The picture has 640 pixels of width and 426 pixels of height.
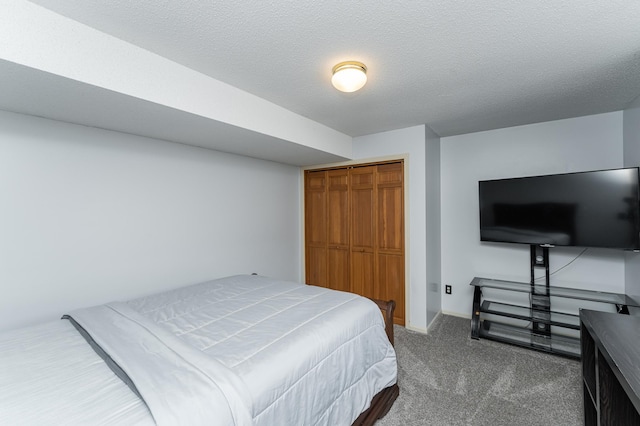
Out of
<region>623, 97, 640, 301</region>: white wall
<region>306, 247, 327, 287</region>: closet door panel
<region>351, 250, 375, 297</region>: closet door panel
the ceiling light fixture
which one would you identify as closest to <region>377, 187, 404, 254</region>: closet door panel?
<region>351, 250, 375, 297</region>: closet door panel

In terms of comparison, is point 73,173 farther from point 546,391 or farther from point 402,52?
point 546,391

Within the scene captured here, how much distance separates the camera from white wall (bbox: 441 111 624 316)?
9.00ft

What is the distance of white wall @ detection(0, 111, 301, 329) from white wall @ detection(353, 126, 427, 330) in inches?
74.0

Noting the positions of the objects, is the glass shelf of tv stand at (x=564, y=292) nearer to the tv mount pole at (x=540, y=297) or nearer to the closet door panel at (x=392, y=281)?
the tv mount pole at (x=540, y=297)

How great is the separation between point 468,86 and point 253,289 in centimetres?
236

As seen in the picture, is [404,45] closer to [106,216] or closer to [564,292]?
[106,216]

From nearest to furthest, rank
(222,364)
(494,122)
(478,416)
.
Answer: (222,364) < (478,416) < (494,122)

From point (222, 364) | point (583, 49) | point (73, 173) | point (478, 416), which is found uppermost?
point (583, 49)

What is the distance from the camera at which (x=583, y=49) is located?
166cm

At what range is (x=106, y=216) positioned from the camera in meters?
2.20

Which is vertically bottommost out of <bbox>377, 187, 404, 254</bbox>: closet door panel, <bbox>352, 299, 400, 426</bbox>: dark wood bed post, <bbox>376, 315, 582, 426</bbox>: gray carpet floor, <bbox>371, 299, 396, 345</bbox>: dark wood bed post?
<bbox>376, 315, 582, 426</bbox>: gray carpet floor

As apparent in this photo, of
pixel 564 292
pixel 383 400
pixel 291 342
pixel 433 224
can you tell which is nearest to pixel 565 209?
pixel 564 292

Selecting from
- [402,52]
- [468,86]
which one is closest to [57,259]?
[402,52]

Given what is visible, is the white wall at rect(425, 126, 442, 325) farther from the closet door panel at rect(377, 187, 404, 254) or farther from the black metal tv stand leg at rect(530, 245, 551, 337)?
the black metal tv stand leg at rect(530, 245, 551, 337)
